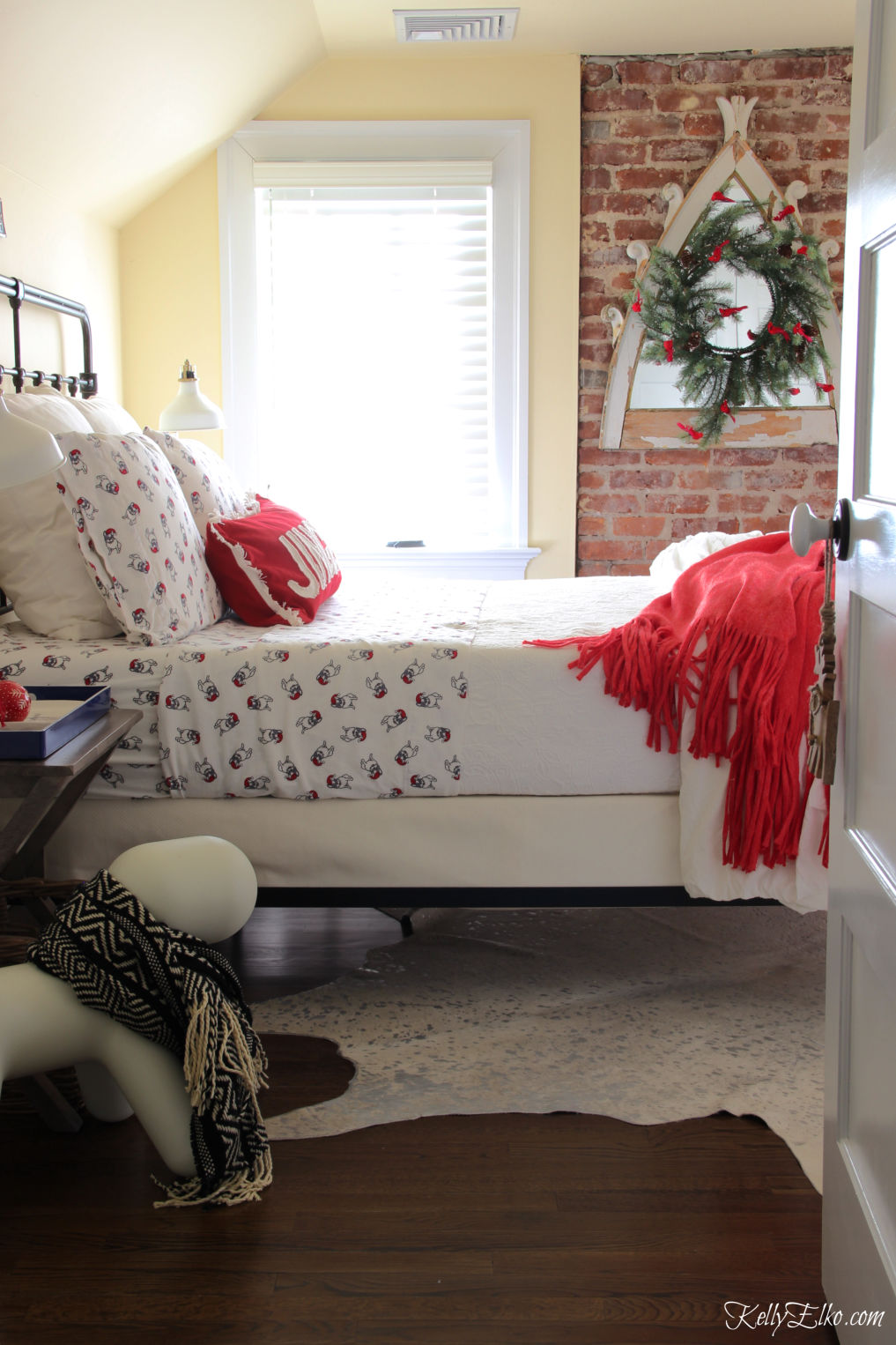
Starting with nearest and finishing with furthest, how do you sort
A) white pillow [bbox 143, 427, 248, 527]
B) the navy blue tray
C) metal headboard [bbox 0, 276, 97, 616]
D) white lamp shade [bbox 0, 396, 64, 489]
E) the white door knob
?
the white door knob
white lamp shade [bbox 0, 396, 64, 489]
the navy blue tray
white pillow [bbox 143, 427, 248, 527]
metal headboard [bbox 0, 276, 97, 616]

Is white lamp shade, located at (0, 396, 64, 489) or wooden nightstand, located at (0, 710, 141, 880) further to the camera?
wooden nightstand, located at (0, 710, 141, 880)

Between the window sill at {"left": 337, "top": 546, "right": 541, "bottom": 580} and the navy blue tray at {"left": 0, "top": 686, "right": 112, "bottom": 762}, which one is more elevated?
the window sill at {"left": 337, "top": 546, "right": 541, "bottom": 580}

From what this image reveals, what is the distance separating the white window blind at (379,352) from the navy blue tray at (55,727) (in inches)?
92.9

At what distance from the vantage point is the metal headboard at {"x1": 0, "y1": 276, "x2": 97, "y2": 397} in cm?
292

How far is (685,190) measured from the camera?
13.7 ft

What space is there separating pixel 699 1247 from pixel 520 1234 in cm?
24

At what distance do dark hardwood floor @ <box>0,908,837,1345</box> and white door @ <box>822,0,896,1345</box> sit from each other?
0.22 metres

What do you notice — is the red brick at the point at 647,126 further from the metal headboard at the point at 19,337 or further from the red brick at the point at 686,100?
the metal headboard at the point at 19,337

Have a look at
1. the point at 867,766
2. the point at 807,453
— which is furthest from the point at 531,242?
the point at 867,766

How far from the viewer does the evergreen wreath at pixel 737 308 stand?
4094 millimetres

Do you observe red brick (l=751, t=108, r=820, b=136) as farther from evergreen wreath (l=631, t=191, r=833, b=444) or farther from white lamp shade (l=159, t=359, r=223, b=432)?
white lamp shade (l=159, t=359, r=223, b=432)

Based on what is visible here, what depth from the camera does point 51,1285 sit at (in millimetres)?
1481

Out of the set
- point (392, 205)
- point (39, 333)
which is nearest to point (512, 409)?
point (392, 205)

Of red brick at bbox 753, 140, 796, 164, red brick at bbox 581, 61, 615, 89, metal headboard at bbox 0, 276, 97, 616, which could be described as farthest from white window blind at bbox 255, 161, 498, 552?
red brick at bbox 753, 140, 796, 164
